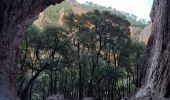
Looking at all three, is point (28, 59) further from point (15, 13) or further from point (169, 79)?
point (169, 79)

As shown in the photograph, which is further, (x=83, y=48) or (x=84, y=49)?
(x=84, y=49)

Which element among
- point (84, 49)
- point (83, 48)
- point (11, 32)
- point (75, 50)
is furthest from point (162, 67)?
point (84, 49)

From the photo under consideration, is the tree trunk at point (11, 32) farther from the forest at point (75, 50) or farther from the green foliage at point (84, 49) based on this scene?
the green foliage at point (84, 49)

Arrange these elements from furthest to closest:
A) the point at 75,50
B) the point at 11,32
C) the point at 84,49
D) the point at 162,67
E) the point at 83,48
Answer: the point at 84,49 < the point at 83,48 < the point at 75,50 < the point at 11,32 < the point at 162,67

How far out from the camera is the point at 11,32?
2258cm

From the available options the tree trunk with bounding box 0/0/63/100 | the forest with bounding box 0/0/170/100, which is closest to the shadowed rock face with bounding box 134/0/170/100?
the forest with bounding box 0/0/170/100

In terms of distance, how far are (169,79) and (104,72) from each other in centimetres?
2886

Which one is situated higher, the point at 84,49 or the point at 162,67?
the point at 162,67

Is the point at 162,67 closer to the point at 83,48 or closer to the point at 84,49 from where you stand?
the point at 83,48

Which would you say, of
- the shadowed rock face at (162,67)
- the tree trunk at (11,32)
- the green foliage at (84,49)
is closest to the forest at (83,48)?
the green foliage at (84,49)

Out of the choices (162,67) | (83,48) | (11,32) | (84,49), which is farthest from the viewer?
(84,49)

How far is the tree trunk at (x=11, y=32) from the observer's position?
20.7m

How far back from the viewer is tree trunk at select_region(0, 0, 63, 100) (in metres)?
20.7

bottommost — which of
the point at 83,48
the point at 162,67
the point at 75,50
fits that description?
the point at 75,50
